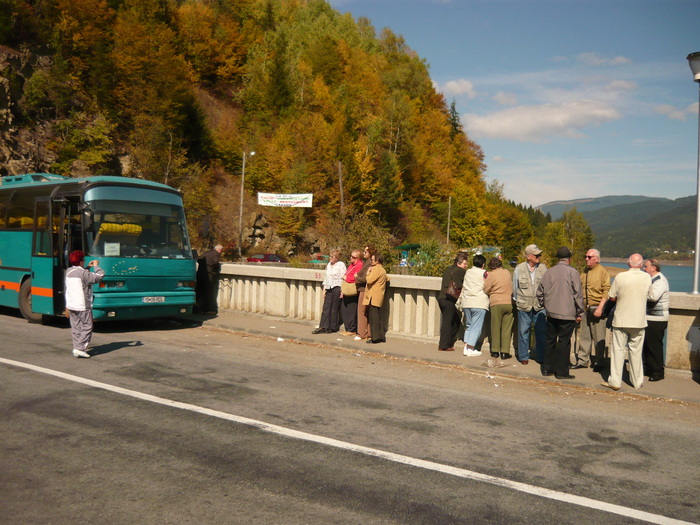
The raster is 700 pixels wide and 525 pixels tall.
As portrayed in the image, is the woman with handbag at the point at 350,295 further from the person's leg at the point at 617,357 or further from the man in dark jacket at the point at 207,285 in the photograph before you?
the person's leg at the point at 617,357

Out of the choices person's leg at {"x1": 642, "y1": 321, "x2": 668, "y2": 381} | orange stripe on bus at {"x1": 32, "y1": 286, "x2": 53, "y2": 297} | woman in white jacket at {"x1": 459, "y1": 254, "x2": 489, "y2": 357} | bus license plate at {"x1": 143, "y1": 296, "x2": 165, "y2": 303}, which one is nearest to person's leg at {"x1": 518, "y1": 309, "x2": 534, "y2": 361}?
woman in white jacket at {"x1": 459, "y1": 254, "x2": 489, "y2": 357}

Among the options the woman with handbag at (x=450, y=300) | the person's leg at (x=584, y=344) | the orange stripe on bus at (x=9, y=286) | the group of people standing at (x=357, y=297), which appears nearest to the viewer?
the person's leg at (x=584, y=344)

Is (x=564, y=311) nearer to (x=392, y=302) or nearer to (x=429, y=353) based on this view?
(x=429, y=353)

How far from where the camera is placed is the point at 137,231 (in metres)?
13.9

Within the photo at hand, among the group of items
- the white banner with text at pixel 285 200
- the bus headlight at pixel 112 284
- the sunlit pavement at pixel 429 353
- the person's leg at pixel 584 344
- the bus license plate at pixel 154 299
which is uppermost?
the white banner with text at pixel 285 200

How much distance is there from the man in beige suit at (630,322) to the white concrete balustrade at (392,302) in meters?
1.11

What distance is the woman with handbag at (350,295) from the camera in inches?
518

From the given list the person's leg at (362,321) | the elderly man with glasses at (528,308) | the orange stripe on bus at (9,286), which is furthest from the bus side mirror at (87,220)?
the elderly man with glasses at (528,308)

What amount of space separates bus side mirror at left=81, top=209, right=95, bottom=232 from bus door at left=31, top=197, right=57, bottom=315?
45.3 inches

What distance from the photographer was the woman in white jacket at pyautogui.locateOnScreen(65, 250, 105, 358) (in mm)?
10070

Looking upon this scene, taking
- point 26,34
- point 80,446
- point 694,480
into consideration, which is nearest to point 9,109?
point 26,34

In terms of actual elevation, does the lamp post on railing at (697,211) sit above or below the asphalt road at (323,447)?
above

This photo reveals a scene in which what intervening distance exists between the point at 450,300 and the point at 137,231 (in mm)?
7105

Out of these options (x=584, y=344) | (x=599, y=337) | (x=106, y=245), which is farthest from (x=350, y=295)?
(x=106, y=245)
